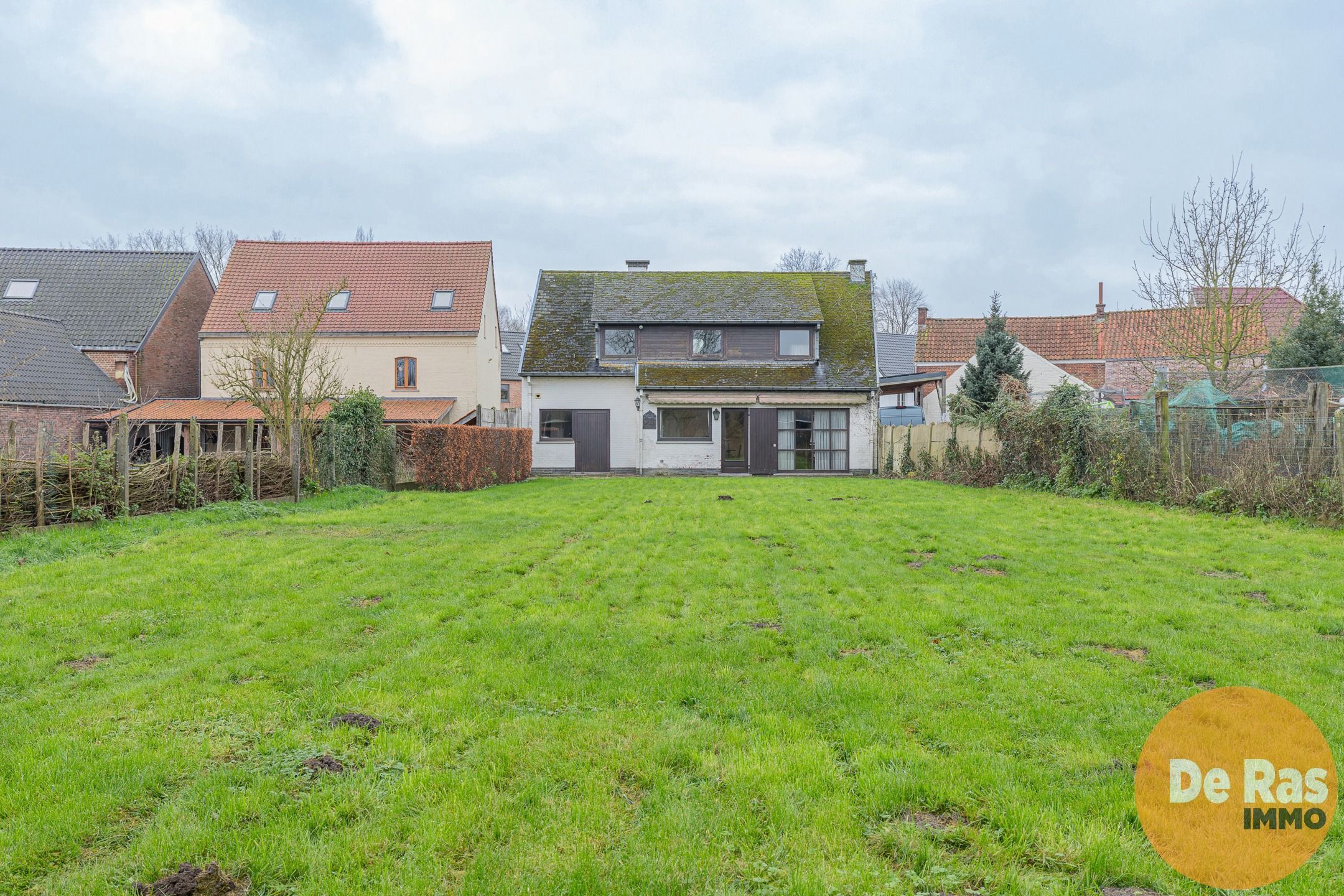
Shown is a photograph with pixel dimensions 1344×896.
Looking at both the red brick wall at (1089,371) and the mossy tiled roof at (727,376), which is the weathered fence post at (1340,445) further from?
the red brick wall at (1089,371)

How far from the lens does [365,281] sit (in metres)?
29.2

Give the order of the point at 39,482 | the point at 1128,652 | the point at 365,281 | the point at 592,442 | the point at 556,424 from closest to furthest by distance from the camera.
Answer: the point at 1128,652, the point at 39,482, the point at 592,442, the point at 556,424, the point at 365,281

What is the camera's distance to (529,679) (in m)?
4.52

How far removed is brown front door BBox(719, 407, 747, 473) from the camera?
87.7ft

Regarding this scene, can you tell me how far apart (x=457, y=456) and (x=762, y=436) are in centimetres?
1221

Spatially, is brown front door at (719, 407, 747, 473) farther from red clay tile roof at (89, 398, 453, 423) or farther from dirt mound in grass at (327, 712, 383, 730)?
dirt mound in grass at (327, 712, 383, 730)

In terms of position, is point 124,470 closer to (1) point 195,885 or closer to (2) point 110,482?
(2) point 110,482

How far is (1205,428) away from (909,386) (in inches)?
877

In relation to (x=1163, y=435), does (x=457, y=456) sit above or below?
below

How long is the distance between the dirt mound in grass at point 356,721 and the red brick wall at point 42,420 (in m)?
23.9

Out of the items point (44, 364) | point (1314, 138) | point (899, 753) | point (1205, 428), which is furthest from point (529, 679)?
point (44, 364)

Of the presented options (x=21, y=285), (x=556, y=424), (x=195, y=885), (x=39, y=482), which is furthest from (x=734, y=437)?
(x=21, y=285)

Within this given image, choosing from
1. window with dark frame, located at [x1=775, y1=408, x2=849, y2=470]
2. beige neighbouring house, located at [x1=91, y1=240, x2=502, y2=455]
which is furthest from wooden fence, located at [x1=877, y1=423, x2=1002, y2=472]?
beige neighbouring house, located at [x1=91, y1=240, x2=502, y2=455]

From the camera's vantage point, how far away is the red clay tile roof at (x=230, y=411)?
25.1m
